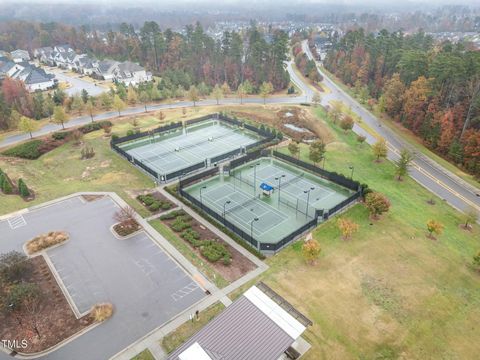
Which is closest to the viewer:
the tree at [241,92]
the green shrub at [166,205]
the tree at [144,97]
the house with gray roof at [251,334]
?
the house with gray roof at [251,334]

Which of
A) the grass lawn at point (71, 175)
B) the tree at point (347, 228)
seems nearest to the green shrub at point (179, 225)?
the grass lawn at point (71, 175)

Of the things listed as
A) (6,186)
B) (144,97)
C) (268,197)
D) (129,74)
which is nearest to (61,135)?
(6,186)

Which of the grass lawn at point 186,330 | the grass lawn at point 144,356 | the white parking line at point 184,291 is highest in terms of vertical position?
the grass lawn at point 144,356

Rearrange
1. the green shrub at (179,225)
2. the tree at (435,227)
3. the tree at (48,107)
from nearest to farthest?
the tree at (435,227)
the green shrub at (179,225)
the tree at (48,107)

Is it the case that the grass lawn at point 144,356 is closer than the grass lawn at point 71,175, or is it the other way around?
the grass lawn at point 144,356

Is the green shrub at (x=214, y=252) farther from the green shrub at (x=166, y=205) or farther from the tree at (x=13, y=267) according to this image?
the tree at (x=13, y=267)

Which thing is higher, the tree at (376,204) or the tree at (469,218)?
the tree at (376,204)

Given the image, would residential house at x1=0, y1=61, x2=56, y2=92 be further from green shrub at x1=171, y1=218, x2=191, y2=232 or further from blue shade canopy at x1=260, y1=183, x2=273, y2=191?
blue shade canopy at x1=260, y1=183, x2=273, y2=191
